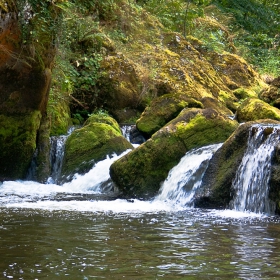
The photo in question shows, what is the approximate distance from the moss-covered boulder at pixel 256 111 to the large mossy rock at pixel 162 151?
2643 mm

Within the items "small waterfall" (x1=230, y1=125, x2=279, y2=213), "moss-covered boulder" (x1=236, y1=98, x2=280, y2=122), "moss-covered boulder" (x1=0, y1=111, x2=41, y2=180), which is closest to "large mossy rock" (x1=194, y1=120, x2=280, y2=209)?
"small waterfall" (x1=230, y1=125, x2=279, y2=213)

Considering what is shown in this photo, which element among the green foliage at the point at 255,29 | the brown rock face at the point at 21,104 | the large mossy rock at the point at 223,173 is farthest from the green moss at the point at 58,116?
the green foliage at the point at 255,29

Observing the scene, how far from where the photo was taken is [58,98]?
1658 centimetres

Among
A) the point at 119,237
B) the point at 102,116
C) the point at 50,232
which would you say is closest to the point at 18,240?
the point at 50,232

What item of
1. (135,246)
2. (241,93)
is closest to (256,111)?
(241,93)

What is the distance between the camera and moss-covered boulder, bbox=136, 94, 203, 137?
1477 cm

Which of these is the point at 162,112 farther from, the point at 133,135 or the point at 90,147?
the point at 90,147

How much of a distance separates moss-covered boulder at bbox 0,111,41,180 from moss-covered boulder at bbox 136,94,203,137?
2875 mm

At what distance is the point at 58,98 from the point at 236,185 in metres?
8.31

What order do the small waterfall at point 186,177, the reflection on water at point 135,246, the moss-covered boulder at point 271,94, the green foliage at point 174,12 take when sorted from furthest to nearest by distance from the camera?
the green foliage at point 174,12, the moss-covered boulder at point 271,94, the small waterfall at point 186,177, the reflection on water at point 135,246

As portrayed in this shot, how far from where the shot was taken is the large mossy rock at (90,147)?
13.5 meters

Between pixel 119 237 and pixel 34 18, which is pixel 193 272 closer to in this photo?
pixel 119 237

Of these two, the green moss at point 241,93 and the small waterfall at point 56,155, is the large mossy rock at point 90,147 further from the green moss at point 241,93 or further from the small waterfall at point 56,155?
the green moss at point 241,93

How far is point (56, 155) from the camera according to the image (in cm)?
1452
